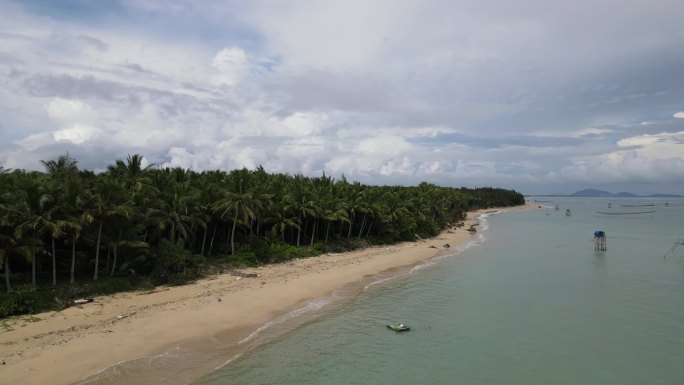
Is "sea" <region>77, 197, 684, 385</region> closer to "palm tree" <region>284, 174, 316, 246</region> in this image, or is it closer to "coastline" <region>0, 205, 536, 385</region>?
"coastline" <region>0, 205, 536, 385</region>

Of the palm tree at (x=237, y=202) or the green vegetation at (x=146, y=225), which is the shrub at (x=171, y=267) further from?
the palm tree at (x=237, y=202)

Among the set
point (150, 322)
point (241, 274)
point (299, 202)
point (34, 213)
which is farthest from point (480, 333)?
point (299, 202)

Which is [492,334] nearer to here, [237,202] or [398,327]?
[398,327]

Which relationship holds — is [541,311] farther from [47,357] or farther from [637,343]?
[47,357]

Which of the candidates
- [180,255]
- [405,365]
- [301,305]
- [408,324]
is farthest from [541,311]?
[180,255]

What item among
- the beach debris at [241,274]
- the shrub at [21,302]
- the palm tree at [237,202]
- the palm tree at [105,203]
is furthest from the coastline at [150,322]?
the palm tree at [237,202]
